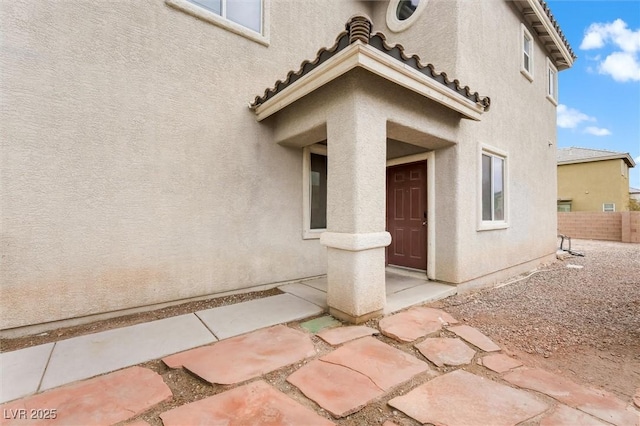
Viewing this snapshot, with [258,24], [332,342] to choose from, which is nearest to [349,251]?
[332,342]

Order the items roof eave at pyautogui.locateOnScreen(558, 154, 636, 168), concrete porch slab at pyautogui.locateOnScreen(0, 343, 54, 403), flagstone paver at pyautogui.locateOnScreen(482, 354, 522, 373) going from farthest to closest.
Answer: roof eave at pyautogui.locateOnScreen(558, 154, 636, 168) < flagstone paver at pyautogui.locateOnScreen(482, 354, 522, 373) < concrete porch slab at pyautogui.locateOnScreen(0, 343, 54, 403)

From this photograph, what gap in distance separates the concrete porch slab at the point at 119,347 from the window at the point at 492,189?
5648 mm

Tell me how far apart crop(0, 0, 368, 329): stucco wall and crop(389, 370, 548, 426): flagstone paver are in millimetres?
3446

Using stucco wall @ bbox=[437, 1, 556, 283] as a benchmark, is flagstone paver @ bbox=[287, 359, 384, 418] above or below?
below

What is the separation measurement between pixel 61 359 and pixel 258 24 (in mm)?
5820

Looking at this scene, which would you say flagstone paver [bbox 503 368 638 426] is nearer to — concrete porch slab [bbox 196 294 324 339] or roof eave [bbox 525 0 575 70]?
concrete porch slab [bbox 196 294 324 339]

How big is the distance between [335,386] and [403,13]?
7593 millimetres

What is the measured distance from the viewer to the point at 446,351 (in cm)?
295

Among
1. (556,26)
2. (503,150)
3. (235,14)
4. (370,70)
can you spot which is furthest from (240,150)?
(556,26)

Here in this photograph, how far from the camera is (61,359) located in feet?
8.97

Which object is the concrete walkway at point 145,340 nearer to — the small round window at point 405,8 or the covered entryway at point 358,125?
the covered entryway at point 358,125

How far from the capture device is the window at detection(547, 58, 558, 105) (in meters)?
8.98

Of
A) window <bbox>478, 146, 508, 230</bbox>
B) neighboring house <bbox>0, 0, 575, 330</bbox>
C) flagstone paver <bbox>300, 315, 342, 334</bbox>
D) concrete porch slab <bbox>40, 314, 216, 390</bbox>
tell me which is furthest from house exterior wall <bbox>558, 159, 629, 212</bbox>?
concrete porch slab <bbox>40, 314, 216, 390</bbox>

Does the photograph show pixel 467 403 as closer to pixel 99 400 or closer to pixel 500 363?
pixel 500 363
